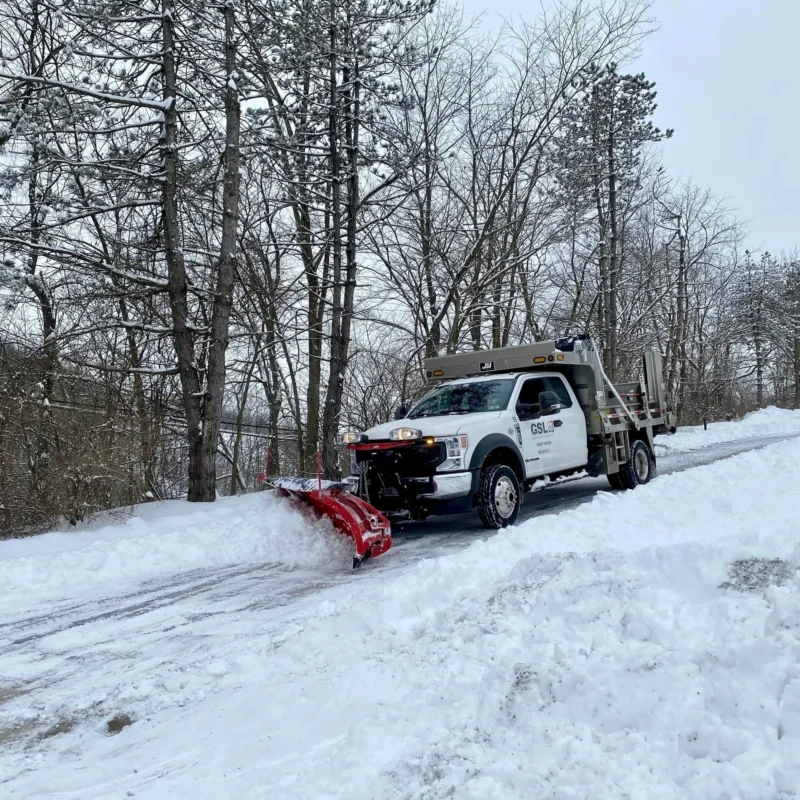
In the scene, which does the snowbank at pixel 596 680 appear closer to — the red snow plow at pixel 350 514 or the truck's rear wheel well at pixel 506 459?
the red snow plow at pixel 350 514

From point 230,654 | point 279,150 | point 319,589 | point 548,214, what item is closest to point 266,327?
point 279,150

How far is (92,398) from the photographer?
9586mm

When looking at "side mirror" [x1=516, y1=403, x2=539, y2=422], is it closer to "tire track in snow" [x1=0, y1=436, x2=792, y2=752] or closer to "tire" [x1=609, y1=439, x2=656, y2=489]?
"tire track in snow" [x1=0, y1=436, x2=792, y2=752]

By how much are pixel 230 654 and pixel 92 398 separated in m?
6.00

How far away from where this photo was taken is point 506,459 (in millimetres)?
8883

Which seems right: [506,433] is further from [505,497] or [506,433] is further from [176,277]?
[176,277]

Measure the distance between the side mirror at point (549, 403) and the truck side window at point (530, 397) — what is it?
0.27 ft

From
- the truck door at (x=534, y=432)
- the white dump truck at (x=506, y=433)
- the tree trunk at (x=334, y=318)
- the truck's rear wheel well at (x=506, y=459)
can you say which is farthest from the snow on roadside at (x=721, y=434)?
the truck's rear wheel well at (x=506, y=459)

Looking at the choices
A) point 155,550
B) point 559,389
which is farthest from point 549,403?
point 155,550

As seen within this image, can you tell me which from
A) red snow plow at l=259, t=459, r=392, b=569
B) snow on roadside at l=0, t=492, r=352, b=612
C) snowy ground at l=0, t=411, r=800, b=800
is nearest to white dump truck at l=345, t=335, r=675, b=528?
red snow plow at l=259, t=459, r=392, b=569

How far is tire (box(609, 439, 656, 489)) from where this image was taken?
11.0m

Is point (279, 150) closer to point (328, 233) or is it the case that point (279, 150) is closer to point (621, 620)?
point (328, 233)

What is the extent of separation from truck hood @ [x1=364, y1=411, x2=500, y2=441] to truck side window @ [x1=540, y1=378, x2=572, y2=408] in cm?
156

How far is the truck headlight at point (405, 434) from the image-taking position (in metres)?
8.00
